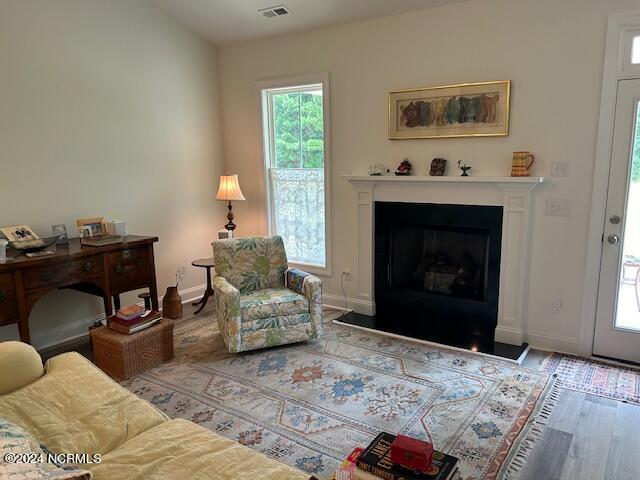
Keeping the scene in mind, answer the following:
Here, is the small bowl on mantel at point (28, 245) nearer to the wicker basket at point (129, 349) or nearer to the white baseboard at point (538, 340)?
the wicker basket at point (129, 349)

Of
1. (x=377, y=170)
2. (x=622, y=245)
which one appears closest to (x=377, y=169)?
(x=377, y=170)

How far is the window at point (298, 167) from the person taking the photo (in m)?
4.51

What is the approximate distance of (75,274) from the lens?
10.7 feet

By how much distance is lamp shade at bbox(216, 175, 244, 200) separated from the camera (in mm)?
4625

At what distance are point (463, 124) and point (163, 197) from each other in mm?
2867

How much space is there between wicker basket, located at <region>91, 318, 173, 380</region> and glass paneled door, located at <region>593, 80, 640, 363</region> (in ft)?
10.3

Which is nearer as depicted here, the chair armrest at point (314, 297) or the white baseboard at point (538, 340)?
the white baseboard at point (538, 340)

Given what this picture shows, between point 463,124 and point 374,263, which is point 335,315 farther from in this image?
point 463,124

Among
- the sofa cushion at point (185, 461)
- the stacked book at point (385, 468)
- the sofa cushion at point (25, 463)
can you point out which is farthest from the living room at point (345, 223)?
the stacked book at point (385, 468)

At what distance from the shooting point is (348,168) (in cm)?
433

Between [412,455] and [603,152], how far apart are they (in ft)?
8.74

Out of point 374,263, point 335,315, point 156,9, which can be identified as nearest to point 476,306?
point 374,263

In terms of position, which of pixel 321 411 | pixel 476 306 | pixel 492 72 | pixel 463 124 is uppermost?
pixel 492 72

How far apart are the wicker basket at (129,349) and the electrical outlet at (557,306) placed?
Answer: 2854 millimetres
